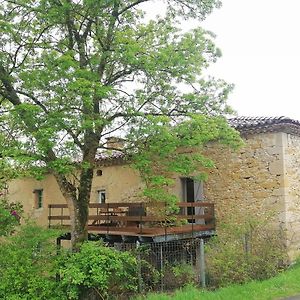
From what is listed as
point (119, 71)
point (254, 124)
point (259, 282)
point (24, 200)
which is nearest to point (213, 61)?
point (119, 71)

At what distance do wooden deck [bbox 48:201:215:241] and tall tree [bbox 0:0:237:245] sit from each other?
219 centimetres

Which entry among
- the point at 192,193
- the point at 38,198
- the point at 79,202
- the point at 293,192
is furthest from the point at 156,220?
the point at 38,198

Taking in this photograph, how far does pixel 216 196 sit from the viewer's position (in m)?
15.5

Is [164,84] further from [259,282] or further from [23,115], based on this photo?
[259,282]

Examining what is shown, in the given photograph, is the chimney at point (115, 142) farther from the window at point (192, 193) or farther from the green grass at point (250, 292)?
the window at point (192, 193)

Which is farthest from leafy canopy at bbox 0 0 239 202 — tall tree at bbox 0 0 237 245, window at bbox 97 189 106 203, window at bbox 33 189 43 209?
window at bbox 33 189 43 209

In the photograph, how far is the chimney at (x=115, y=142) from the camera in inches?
457

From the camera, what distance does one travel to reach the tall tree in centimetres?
1032

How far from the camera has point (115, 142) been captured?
11.8 metres

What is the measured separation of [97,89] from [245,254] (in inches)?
234

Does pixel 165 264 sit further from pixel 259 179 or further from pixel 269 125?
pixel 269 125

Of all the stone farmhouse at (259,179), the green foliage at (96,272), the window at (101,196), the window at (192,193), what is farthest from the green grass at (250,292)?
the window at (101,196)

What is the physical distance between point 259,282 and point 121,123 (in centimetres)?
538

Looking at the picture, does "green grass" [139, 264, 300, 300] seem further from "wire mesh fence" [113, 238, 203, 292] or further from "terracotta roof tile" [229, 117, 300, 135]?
"terracotta roof tile" [229, 117, 300, 135]
